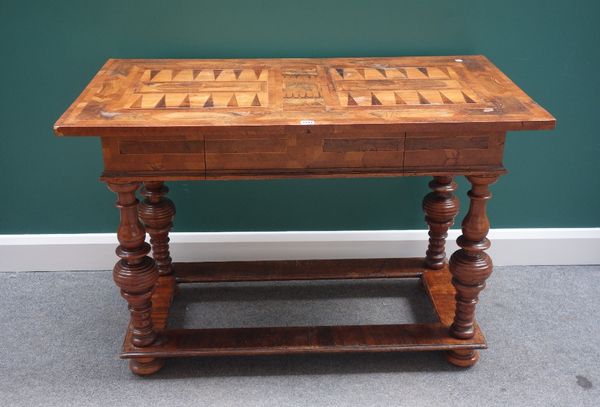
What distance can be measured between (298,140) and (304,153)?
0.04 meters

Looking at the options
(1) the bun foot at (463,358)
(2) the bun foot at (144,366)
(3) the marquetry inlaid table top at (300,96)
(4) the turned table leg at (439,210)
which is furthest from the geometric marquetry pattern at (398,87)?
(2) the bun foot at (144,366)

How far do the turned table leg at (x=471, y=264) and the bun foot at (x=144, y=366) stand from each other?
3.04ft

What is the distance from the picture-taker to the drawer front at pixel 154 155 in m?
1.93

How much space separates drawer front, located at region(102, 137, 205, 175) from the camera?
6.33ft

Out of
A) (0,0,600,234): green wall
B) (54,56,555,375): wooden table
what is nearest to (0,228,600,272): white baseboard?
(0,0,600,234): green wall

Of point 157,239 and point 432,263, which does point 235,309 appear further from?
point 432,263

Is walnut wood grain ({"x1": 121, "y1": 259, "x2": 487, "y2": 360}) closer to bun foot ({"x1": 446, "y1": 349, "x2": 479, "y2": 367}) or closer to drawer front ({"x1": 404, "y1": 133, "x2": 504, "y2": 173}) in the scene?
bun foot ({"x1": 446, "y1": 349, "x2": 479, "y2": 367})

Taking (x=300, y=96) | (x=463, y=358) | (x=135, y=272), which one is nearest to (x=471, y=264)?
(x=463, y=358)

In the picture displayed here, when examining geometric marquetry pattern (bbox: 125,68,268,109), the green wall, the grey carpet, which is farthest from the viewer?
the green wall

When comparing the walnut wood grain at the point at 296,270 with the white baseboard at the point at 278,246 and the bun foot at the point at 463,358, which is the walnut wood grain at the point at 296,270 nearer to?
the white baseboard at the point at 278,246

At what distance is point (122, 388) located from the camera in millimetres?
2254

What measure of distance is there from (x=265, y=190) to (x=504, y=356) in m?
1.02

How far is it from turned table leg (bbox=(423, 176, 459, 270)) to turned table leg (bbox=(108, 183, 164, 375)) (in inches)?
38.8

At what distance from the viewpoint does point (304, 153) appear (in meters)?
1.96
